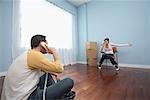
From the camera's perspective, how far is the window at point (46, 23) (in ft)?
13.4

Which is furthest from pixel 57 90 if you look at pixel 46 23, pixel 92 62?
pixel 92 62

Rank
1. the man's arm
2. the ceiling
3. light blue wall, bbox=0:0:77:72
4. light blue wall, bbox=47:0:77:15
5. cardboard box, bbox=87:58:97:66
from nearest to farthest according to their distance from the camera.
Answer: the man's arm, light blue wall, bbox=0:0:77:72, light blue wall, bbox=47:0:77:15, cardboard box, bbox=87:58:97:66, the ceiling

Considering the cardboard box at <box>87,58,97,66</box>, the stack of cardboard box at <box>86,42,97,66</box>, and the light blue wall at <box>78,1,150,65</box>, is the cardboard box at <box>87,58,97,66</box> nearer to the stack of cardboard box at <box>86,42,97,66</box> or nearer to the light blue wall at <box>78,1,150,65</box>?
the stack of cardboard box at <box>86,42,97,66</box>

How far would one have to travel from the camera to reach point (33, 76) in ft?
4.57

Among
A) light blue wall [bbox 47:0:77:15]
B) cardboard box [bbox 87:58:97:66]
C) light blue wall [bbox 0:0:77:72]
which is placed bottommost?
cardboard box [bbox 87:58:97:66]

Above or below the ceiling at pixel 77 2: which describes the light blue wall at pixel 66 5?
below

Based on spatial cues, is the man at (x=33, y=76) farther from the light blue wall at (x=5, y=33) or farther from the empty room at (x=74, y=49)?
the light blue wall at (x=5, y=33)

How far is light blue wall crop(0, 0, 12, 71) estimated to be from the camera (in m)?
3.69

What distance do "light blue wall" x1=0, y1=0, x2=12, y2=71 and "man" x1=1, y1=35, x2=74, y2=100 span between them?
2472 mm

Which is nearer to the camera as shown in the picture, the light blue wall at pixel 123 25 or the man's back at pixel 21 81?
the man's back at pixel 21 81

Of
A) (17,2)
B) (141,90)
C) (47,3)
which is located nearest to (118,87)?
(141,90)

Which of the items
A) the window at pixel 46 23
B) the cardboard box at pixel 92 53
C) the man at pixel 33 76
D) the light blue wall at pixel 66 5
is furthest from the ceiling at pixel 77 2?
the man at pixel 33 76

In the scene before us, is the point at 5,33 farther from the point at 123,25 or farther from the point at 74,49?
Answer: the point at 123,25

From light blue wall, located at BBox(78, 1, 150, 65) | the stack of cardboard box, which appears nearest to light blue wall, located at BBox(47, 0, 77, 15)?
light blue wall, located at BBox(78, 1, 150, 65)
